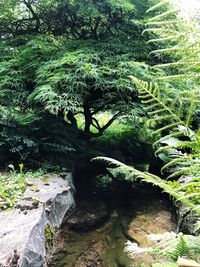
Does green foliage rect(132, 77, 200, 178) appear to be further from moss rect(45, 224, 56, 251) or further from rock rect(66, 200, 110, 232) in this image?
rock rect(66, 200, 110, 232)

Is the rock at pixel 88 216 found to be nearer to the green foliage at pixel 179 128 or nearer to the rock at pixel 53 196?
the rock at pixel 53 196

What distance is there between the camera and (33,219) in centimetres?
243

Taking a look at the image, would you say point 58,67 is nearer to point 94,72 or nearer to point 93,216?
point 94,72

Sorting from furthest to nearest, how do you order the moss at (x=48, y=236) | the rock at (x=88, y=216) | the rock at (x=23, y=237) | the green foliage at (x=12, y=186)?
the rock at (x=88, y=216)
the green foliage at (x=12, y=186)
the moss at (x=48, y=236)
the rock at (x=23, y=237)

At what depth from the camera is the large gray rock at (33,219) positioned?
78.4 inches

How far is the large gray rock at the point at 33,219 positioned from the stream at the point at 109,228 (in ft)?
0.90

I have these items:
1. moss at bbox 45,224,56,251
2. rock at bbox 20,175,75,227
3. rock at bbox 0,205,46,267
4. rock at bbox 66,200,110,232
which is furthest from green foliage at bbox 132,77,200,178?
rock at bbox 66,200,110,232

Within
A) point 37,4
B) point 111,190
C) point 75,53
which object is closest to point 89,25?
point 37,4

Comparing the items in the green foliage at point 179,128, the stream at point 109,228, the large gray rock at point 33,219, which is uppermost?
the green foliage at point 179,128

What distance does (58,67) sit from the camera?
3.64m

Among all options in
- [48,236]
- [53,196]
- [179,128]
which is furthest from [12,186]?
[179,128]

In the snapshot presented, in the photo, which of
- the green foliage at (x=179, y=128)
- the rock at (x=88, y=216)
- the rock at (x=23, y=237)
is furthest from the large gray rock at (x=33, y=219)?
the green foliage at (x=179, y=128)

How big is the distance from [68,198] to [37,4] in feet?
9.12

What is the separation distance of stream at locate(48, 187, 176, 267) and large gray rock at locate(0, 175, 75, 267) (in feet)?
0.90
